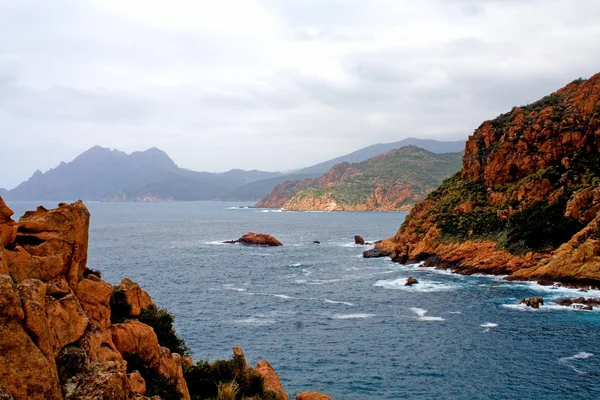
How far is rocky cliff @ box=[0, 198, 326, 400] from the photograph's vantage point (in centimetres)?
1462

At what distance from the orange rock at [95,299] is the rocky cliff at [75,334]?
0.17 ft

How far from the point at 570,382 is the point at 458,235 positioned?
65.2 metres

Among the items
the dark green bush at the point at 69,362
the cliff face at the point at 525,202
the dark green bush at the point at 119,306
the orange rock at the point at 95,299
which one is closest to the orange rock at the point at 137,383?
the dark green bush at the point at 69,362

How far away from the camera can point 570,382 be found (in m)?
42.8

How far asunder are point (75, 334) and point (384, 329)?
45.9 meters

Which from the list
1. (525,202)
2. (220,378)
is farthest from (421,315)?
(525,202)

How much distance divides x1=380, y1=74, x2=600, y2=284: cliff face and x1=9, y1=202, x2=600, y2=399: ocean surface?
659 cm

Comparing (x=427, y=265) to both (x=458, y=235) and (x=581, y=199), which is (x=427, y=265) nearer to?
(x=458, y=235)

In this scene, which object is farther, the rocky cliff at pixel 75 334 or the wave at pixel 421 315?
the wave at pixel 421 315

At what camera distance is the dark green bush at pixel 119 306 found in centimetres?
2902

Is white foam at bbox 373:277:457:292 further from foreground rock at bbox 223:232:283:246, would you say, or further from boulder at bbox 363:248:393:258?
foreground rock at bbox 223:232:283:246

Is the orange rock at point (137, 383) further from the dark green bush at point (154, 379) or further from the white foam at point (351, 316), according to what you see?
the white foam at point (351, 316)

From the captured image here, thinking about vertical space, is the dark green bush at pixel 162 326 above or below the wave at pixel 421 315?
above

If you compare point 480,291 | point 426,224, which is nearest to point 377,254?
point 426,224
